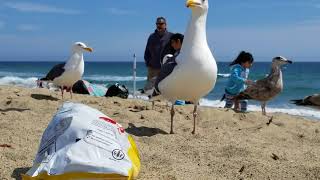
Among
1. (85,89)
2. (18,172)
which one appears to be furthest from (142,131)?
(85,89)

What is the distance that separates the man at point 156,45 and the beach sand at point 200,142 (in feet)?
5.08

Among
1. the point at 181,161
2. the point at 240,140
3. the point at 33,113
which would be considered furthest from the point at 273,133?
the point at 33,113

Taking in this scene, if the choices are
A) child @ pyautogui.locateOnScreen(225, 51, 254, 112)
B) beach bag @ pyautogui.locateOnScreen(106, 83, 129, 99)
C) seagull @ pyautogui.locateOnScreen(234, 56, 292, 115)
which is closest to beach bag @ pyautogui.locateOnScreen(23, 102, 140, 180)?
seagull @ pyautogui.locateOnScreen(234, 56, 292, 115)

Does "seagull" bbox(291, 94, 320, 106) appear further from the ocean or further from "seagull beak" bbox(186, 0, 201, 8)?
"seagull beak" bbox(186, 0, 201, 8)

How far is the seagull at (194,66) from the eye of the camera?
5551 millimetres

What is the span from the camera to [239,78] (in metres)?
8.95

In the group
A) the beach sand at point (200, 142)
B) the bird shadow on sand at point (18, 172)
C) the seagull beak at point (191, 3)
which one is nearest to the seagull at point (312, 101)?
the beach sand at point (200, 142)

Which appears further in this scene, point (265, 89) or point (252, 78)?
point (252, 78)

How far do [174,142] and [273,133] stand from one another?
4.99ft

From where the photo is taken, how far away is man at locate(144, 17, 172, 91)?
879cm

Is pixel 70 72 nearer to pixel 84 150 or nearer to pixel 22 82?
pixel 84 150

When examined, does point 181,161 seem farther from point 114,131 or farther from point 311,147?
point 311,147

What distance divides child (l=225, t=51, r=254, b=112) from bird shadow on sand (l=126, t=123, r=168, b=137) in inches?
133

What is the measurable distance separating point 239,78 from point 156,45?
1662 millimetres
